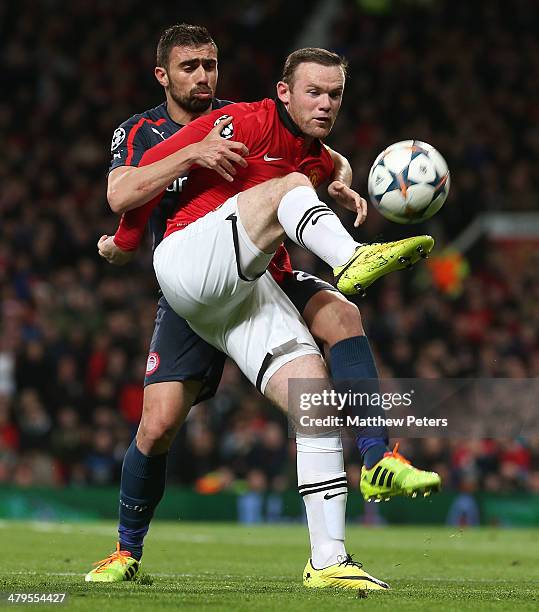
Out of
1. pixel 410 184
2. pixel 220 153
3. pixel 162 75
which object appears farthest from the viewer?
pixel 162 75

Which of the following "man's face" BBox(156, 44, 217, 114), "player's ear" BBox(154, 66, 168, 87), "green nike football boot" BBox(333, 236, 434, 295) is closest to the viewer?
"green nike football boot" BBox(333, 236, 434, 295)

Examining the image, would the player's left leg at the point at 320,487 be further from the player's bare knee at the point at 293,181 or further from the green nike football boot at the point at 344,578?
the player's bare knee at the point at 293,181

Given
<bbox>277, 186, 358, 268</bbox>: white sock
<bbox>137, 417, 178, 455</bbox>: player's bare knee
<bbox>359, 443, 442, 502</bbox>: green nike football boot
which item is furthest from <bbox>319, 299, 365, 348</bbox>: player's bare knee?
<bbox>137, 417, 178, 455</bbox>: player's bare knee

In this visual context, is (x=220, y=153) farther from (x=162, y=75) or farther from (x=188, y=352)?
(x=162, y=75)

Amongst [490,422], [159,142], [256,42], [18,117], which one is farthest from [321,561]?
[256,42]

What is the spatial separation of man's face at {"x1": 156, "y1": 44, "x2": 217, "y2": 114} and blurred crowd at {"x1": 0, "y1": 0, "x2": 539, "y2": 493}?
16.8 feet

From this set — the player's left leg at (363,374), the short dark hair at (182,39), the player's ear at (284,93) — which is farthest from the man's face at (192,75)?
the player's left leg at (363,374)

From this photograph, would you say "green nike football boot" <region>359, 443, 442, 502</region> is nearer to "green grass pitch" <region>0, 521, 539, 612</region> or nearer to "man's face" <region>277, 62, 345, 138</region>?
"green grass pitch" <region>0, 521, 539, 612</region>

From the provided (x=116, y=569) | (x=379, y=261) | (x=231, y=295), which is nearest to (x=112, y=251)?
(x=231, y=295)

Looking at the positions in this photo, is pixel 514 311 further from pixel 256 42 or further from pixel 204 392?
pixel 204 392

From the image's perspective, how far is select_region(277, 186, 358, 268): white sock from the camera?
4.80 meters

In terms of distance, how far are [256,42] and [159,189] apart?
15.2 m

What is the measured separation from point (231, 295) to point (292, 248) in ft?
34.1

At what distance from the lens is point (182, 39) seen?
5.92 meters
